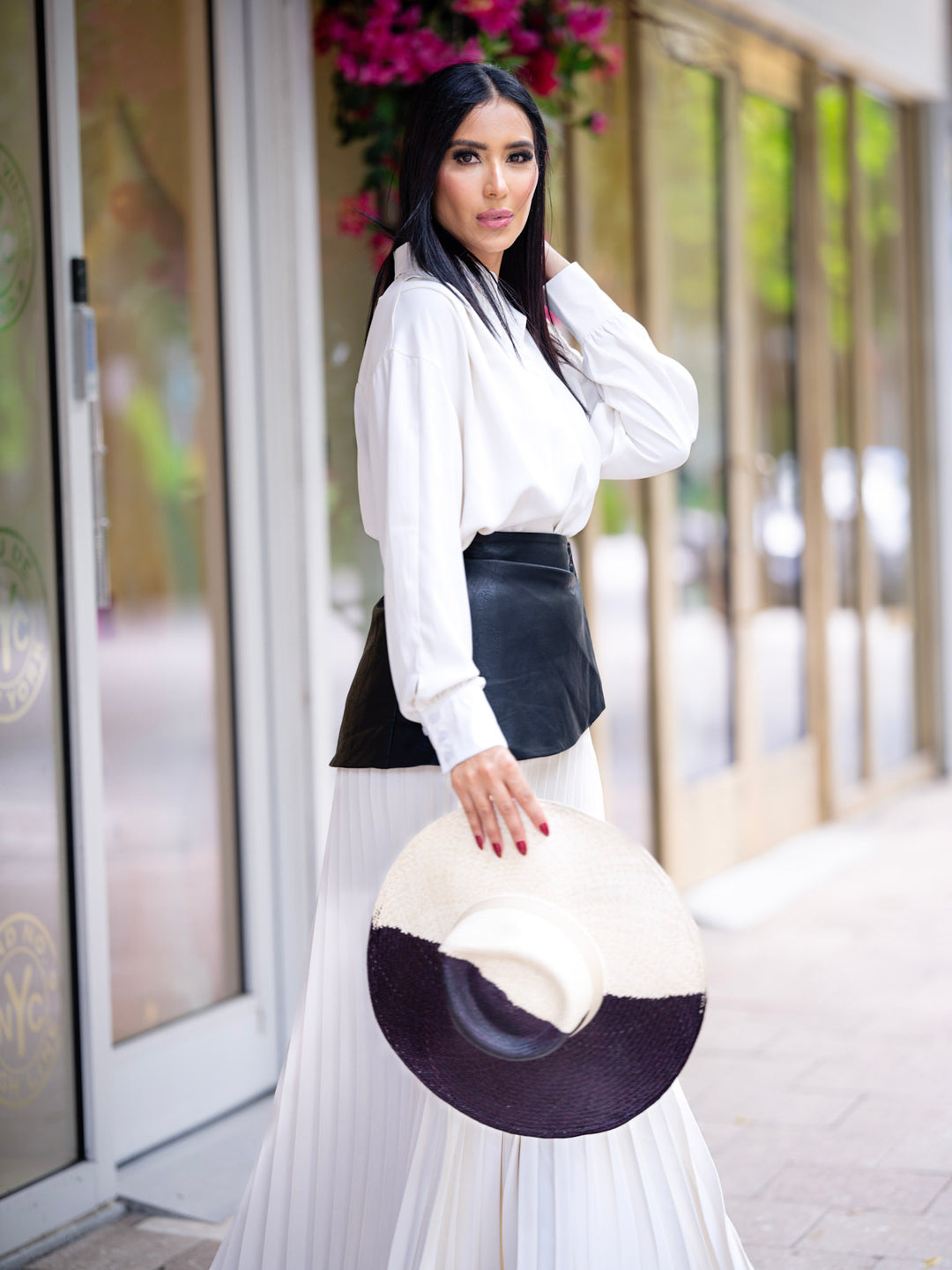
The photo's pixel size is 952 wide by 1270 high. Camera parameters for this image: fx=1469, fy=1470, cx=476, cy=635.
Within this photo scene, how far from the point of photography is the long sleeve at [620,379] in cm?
181

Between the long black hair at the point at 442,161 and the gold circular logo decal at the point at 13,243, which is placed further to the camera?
the gold circular logo decal at the point at 13,243

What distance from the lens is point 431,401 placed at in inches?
60.5

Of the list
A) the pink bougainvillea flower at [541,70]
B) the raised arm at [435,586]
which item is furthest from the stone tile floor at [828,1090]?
the pink bougainvillea flower at [541,70]

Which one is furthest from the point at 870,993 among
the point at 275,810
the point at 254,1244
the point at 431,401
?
the point at 431,401

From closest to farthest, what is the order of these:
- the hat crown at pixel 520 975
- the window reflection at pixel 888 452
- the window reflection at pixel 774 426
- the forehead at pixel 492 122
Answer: the hat crown at pixel 520 975, the forehead at pixel 492 122, the window reflection at pixel 774 426, the window reflection at pixel 888 452

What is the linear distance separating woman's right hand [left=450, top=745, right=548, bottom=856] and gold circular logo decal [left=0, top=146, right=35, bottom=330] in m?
1.31

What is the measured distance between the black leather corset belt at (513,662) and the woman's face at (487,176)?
342 millimetres

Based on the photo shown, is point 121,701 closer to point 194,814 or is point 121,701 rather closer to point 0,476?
point 194,814

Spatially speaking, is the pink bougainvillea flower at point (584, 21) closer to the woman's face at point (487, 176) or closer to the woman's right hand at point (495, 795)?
the woman's face at point (487, 176)

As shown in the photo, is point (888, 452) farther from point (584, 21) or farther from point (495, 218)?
point (495, 218)

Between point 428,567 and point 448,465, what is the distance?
0.11m

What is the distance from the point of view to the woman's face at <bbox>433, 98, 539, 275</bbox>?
1.61 meters

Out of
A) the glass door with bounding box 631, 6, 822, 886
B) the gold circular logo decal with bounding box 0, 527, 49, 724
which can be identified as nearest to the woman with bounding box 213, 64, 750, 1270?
the gold circular logo decal with bounding box 0, 527, 49, 724

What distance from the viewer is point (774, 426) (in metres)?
5.23
